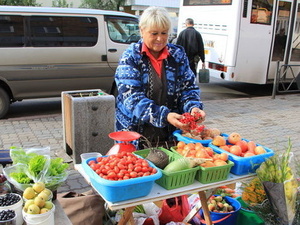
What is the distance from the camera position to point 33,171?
220 centimetres

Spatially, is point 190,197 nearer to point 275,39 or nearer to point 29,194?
point 29,194

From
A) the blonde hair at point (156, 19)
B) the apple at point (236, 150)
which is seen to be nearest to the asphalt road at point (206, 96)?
the blonde hair at point (156, 19)

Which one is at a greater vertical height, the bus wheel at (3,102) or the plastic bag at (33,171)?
the plastic bag at (33,171)

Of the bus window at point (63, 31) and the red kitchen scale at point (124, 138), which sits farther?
the bus window at point (63, 31)

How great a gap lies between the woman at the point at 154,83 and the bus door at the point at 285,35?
24.8 ft

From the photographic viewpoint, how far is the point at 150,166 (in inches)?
84.5

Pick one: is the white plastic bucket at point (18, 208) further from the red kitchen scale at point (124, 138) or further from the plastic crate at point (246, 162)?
the plastic crate at point (246, 162)

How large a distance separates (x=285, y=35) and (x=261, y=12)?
131 cm

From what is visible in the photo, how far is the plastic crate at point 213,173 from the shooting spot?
87.0 inches

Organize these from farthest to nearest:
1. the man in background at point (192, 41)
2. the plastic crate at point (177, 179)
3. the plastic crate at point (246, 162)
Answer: the man in background at point (192, 41), the plastic crate at point (246, 162), the plastic crate at point (177, 179)

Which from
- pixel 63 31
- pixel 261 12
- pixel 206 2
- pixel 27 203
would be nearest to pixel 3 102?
pixel 63 31

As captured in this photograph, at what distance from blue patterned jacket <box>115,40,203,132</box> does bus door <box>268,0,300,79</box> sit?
24.7 feet

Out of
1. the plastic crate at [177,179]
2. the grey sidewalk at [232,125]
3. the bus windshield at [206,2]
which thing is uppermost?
the bus windshield at [206,2]

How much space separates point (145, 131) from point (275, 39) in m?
7.97
